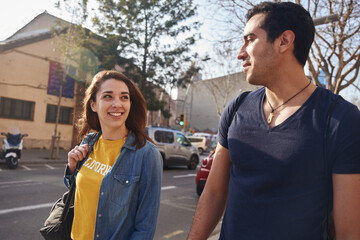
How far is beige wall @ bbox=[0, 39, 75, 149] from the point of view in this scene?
55.2 feet

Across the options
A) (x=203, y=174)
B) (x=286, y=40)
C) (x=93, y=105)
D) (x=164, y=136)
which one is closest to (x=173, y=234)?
(x=203, y=174)

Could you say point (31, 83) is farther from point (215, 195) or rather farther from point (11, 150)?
point (215, 195)

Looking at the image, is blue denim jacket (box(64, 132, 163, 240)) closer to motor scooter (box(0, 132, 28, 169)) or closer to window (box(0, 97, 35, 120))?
motor scooter (box(0, 132, 28, 169))

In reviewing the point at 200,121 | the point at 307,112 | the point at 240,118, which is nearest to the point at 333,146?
the point at 307,112

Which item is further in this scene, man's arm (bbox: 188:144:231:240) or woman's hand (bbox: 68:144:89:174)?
woman's hand (bbox: 68:144:89:174)

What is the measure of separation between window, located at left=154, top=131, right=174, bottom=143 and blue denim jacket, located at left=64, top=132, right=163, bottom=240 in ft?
37.4

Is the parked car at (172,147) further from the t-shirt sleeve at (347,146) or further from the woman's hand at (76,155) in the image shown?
the t-shirt sleeve at (347,146)

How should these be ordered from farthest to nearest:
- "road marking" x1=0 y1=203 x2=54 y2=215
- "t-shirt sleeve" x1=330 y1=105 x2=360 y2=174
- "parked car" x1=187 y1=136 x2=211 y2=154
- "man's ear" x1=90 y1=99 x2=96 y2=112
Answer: "parked car" x1=187 y1=136 x2=211 y2=154
"road marking" x1=0 y1=203 x2=54 y2=215
"man's ear" x1=90 y1=99 x2=96 y2=112
"t-shirt sleeve" x1=330 y1=105 x2=360 y2=174

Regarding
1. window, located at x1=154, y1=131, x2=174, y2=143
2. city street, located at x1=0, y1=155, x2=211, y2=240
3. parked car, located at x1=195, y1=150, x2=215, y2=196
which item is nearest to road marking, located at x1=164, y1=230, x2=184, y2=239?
city street, located at x1=0, y1=155, x2=211, y2=240

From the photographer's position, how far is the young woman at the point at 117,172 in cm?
196

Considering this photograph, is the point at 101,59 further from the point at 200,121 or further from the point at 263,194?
the point at 200,121

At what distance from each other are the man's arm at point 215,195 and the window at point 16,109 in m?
17.8

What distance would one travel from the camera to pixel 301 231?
139 centimetres

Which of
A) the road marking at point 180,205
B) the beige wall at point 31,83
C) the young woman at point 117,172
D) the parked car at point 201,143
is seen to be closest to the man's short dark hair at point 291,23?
the young woman at point 117,172
